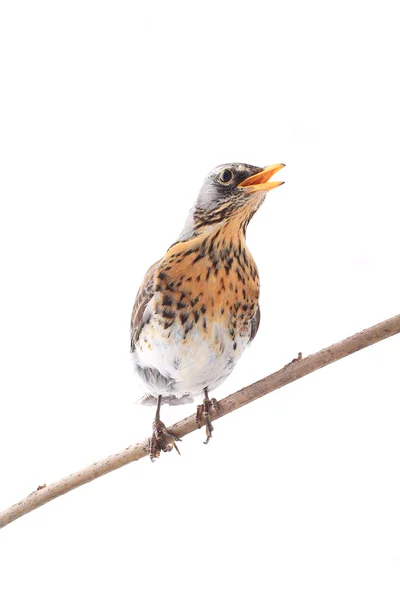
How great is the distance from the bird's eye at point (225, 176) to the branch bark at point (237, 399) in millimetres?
371

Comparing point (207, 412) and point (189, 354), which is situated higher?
point (189, 354)

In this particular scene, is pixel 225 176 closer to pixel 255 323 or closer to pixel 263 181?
pixel 263 181

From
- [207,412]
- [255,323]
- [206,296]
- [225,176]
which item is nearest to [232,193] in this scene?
[225,176]

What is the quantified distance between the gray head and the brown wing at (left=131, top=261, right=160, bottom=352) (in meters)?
0.14

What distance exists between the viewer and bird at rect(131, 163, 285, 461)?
1.54 m

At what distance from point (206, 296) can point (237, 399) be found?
0.71 feet

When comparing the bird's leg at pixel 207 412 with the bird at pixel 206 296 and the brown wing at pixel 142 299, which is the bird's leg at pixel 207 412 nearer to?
the bird at pixel 206 296

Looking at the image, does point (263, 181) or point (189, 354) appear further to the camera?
point (189, 354)

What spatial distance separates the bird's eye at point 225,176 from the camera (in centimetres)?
152

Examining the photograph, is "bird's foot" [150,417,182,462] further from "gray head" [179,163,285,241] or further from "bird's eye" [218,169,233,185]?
"bird's eye" [218,169,233,185]

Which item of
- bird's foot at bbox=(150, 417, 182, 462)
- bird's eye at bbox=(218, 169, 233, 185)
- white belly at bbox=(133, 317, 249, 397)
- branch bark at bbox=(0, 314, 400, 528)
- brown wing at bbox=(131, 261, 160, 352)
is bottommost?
branch bark at bbox=(0, 314, 400, 528)

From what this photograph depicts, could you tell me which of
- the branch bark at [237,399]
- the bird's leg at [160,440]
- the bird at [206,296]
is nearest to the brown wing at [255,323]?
the bird at [206,296]

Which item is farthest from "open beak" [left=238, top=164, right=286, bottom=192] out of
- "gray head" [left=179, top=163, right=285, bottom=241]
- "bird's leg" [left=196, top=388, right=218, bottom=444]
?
"bird's leg" [left=196, top=388, right=218, bottom=444]

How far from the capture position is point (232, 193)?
1521mm
